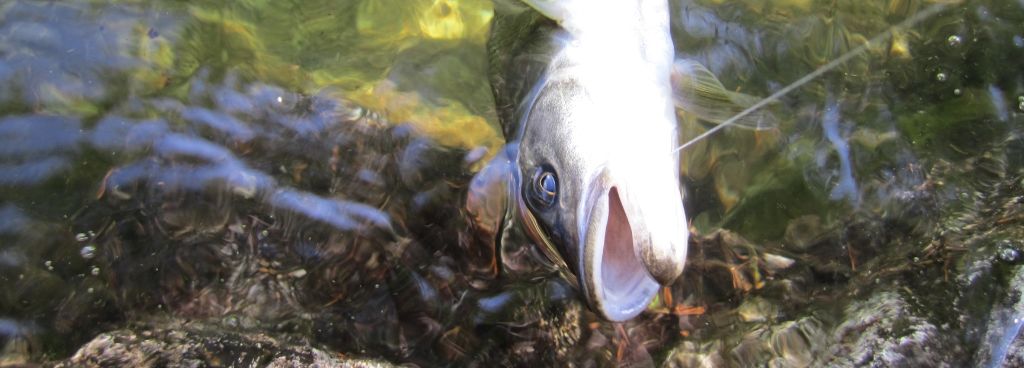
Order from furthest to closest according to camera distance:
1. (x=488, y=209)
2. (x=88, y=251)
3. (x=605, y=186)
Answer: (x=488, y=209), (x=88, y=251), (x=605, y=186)

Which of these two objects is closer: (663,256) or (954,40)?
(663,256)

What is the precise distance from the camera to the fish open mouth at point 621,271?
2.45 metres

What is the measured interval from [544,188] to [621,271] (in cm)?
44

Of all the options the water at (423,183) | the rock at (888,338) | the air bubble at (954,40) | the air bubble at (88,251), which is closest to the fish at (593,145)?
the water at (423,183)

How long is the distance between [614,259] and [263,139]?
1964mm

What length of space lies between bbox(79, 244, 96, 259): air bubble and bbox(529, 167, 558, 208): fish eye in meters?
2.02

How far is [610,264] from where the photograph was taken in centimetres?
253

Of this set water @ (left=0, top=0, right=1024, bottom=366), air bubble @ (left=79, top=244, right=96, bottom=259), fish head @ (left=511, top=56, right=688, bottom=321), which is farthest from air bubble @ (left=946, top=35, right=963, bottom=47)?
air bubble @ (left=79, top=244, right=96, bottom=259)

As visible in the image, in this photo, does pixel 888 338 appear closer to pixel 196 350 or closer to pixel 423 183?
pixel 423 183

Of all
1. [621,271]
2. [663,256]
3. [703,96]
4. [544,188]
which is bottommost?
[621,271]

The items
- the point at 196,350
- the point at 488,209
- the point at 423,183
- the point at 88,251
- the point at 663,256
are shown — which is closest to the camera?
the point at 663,256

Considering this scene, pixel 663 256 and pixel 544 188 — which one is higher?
pixel 663 256

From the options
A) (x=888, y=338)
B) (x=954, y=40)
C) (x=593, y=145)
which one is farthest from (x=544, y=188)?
(x=954, y=40)

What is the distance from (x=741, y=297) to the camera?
324 cm
